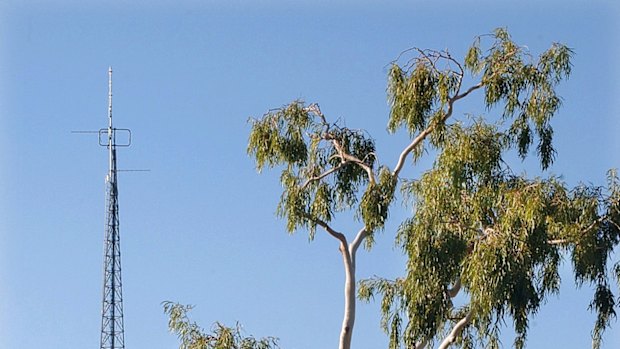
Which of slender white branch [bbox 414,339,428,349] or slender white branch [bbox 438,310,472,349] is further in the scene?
slender white branch [bbox 438,310,472,349]

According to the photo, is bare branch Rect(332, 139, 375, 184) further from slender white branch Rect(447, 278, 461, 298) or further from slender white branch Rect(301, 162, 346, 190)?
slender white branch Rect(447, 278, 461, 298)

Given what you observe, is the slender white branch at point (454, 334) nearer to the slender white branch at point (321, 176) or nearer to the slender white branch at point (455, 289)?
the slender white branch at point (455, 289)

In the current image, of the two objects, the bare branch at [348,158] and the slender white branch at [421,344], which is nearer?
the slender white branch at [421,344]

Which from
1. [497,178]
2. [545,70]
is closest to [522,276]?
[497,178]

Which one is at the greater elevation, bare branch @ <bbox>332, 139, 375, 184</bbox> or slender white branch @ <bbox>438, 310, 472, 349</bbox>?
bare branch @ <bbox>332, 139, 375, 184</bbox>

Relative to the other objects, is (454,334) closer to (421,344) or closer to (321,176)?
(421,344)

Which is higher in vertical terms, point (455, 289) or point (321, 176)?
point (321, 176)

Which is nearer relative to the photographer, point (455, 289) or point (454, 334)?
point (455, 289)

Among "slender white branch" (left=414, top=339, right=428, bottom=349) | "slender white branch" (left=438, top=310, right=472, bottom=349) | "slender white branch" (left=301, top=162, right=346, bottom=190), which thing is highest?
"slender white branch" (left=301, top=162, right=346, bottom=190)

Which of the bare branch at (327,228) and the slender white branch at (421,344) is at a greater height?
the bare branch at (327,228)

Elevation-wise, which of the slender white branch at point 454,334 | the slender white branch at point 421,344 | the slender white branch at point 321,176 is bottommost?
the slender white branch at point 421,344

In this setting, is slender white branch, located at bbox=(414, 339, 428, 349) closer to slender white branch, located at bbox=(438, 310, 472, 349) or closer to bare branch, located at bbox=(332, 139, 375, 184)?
slender white branch, located at bbox=(438, 310, 472, 349)

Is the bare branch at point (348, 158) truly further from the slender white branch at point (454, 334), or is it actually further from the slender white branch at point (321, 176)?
the slender white branch at point (454, 334)

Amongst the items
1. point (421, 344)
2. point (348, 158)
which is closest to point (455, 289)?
point (421, 344)
